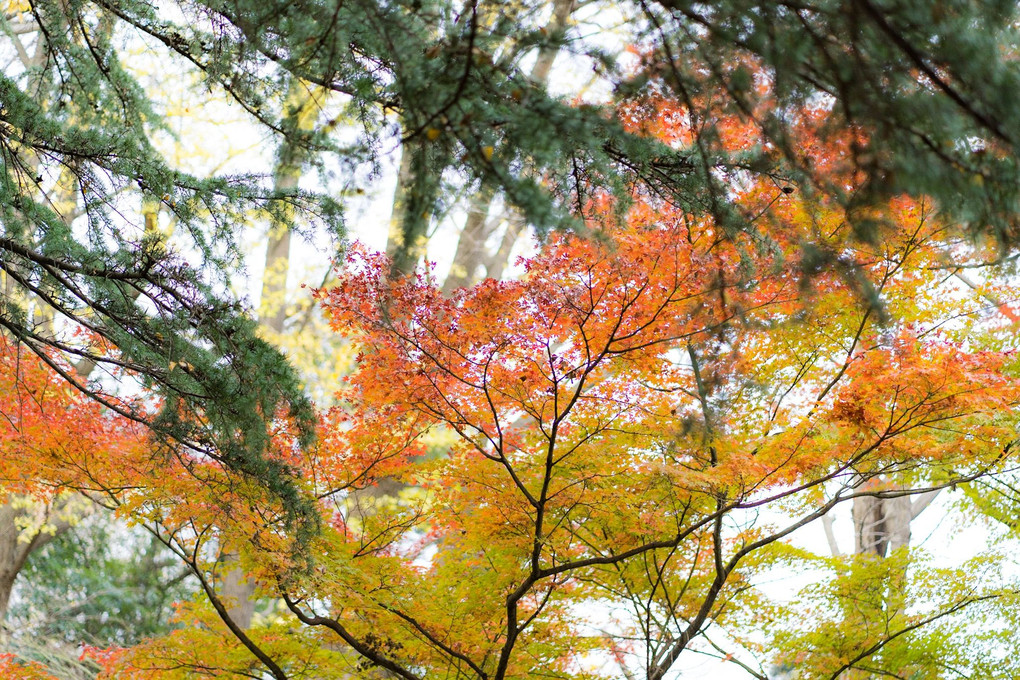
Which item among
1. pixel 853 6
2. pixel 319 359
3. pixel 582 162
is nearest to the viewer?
pixel 853 6

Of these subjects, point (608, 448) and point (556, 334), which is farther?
point (608, 448)

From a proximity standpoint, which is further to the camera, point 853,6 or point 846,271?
point 846,271

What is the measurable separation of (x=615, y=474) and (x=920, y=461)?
168cm

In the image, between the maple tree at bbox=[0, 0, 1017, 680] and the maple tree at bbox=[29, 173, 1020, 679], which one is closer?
the maple tree at bbox=[0, 0, 1017, 680]

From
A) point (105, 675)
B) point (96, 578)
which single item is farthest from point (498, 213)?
point (96, 578)

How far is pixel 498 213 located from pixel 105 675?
15.9 feet

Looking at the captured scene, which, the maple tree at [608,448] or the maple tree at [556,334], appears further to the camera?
the maple tree at [608,448]

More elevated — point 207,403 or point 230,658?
point 207,403

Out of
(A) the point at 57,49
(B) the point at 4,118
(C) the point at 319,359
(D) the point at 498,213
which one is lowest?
(D) the point at 498,213

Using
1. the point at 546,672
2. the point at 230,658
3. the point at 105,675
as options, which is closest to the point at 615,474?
the point at 546,672

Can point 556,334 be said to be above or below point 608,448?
above

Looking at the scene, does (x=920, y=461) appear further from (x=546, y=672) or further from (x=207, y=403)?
(x=207, y=403)

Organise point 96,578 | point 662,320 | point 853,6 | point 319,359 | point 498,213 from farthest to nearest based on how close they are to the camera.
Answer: point 96,578 < point 319,359 < point 662,320 < point 498,213 < point 853,6

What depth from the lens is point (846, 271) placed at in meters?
1.84
